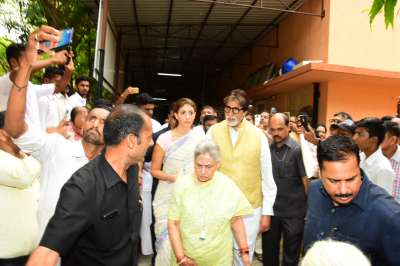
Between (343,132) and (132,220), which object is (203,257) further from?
(343,132)

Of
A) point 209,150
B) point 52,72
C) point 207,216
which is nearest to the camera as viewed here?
point 207,216

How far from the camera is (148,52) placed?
20000mm

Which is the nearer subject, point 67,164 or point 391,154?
point 67,164

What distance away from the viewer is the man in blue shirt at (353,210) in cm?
195

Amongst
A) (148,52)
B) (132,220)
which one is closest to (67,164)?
(132,220)

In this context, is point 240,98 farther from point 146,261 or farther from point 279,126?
point 146,261

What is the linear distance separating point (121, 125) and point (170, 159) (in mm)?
2365

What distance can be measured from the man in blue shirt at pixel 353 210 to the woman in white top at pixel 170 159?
2.36 meters

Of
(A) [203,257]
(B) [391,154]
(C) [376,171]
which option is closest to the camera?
(A) [203,257]

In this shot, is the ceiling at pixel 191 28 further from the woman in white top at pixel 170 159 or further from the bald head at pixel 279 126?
the woman in white top at pixel 170 159

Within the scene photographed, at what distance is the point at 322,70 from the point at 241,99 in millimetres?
5885

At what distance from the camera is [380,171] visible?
3.67 metres

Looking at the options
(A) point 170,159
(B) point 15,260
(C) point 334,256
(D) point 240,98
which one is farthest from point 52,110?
(C) point 334,256

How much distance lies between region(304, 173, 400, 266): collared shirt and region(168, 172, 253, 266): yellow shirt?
1.28 metres
